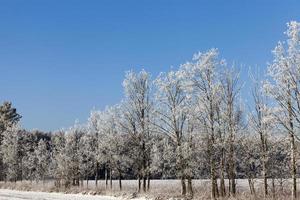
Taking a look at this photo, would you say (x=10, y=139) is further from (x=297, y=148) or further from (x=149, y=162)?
(x=297, y=148)

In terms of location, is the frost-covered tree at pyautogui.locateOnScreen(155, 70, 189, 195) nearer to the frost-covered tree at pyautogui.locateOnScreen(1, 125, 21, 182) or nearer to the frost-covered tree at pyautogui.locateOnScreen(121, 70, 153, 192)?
the frost-covered tree at pyautogui.locateOnScreen(121, 70, 153, 192)

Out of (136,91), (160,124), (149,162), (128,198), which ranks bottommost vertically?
(128,198)

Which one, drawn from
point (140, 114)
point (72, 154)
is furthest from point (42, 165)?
point (140, 114)

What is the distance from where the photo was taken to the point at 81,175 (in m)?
70.8

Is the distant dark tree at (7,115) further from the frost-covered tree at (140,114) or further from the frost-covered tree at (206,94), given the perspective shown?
the frost-covered tree at (206,94)

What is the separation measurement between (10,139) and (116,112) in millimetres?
29993

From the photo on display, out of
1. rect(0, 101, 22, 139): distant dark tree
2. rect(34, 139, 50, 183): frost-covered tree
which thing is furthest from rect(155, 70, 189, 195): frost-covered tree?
rect(0, 101, 22, 139): distant dark tree

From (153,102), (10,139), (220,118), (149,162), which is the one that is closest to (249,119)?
(220,118)

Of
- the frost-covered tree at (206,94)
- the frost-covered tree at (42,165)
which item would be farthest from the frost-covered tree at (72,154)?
the frost-covered tree at (206,94)

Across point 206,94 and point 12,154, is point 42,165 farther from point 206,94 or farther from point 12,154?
point 206,94

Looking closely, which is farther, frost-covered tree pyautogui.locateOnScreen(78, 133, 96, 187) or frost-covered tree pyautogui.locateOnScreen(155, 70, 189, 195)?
frost-covered tree pyautogui.locateOnScreen(78, 133, 96, 187)

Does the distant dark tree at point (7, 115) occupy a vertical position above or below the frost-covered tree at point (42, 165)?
above

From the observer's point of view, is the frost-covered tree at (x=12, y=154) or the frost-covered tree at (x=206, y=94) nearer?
the frost-covered tree at (x=206, y=94)

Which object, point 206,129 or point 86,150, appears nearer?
point 206,129
